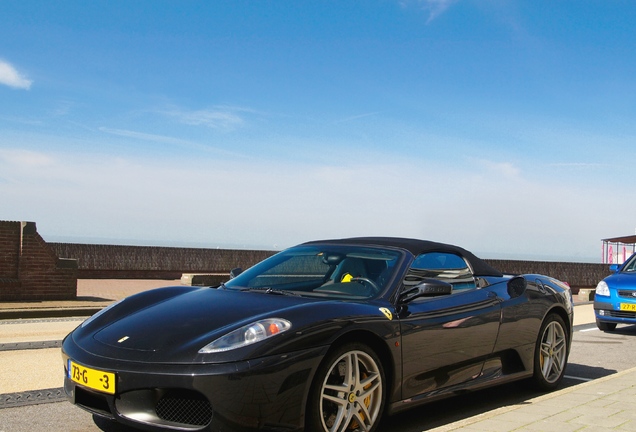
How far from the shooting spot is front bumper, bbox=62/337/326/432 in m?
3.99

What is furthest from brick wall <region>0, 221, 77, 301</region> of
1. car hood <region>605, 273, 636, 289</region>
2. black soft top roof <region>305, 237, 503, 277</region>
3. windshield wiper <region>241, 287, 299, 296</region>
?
windshield wiper <region>241, 287, 299, 296</region>

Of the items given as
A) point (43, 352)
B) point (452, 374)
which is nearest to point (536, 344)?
point (452, 374)

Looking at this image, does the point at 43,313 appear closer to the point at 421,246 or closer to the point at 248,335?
the point at 421,246

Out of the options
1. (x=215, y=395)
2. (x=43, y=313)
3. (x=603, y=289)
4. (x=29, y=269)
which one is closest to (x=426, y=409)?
(x=215, y=395)

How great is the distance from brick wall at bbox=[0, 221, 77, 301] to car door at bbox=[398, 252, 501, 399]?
496 inches

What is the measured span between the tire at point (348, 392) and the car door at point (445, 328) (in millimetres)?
300

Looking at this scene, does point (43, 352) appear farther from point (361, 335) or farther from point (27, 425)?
point (361, 335)

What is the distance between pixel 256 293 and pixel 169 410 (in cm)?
131

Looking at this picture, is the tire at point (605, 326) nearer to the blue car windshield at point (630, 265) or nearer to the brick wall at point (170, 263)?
the blue car windshield at point (630, 265)

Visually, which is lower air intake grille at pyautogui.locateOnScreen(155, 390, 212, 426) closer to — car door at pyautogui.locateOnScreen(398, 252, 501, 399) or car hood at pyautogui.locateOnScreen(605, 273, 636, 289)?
car door at pyautogui.locateOnScreen(398, 252, 501, 399)

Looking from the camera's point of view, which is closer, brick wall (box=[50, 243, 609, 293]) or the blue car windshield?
the blue car windshield


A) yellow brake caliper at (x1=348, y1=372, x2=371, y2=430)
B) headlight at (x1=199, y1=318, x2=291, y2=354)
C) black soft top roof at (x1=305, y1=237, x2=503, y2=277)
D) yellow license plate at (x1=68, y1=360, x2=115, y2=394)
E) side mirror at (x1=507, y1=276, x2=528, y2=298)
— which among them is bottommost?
yellow brake caliper at (x1=348, y1=372, x2=371, y2=430)

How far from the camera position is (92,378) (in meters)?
4.33

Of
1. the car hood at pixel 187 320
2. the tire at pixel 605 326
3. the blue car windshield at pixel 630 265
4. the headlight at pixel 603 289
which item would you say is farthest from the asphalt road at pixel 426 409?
the blue car windshield at pixel 630 265
